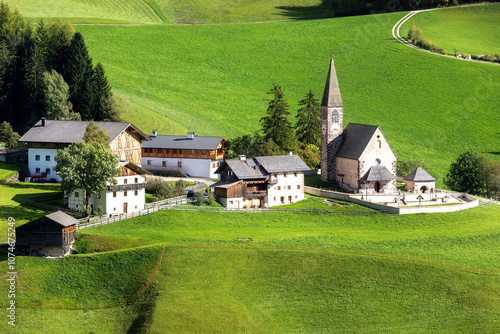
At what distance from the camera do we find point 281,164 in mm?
87000

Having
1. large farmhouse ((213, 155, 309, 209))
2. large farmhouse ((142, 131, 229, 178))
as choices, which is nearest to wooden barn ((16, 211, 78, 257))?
large farmhouse ((213, 155, 309, 209))

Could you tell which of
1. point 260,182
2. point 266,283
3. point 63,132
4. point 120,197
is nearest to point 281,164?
point 260,182

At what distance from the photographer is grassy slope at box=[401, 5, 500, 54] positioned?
168 m

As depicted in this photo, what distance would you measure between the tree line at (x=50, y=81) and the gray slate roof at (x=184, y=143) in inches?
504

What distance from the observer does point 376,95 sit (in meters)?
147

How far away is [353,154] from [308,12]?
112 m

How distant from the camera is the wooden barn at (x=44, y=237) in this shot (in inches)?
2566

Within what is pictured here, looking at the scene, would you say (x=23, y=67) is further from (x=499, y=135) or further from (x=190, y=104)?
(x=499, y=135)

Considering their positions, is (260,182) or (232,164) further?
(232,164)

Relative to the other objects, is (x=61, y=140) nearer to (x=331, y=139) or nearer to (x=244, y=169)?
(x=244, y=169)

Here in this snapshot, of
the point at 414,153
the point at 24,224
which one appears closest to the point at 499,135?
the point at 414,153

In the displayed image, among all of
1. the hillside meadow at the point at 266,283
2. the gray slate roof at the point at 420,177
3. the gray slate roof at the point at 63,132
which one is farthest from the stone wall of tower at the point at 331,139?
the gray slate roof at the point at 63,132

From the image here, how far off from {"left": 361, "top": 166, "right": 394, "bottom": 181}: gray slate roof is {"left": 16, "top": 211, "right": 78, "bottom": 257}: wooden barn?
39.5 meters

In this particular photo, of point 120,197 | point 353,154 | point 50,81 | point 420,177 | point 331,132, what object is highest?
point 50,81
